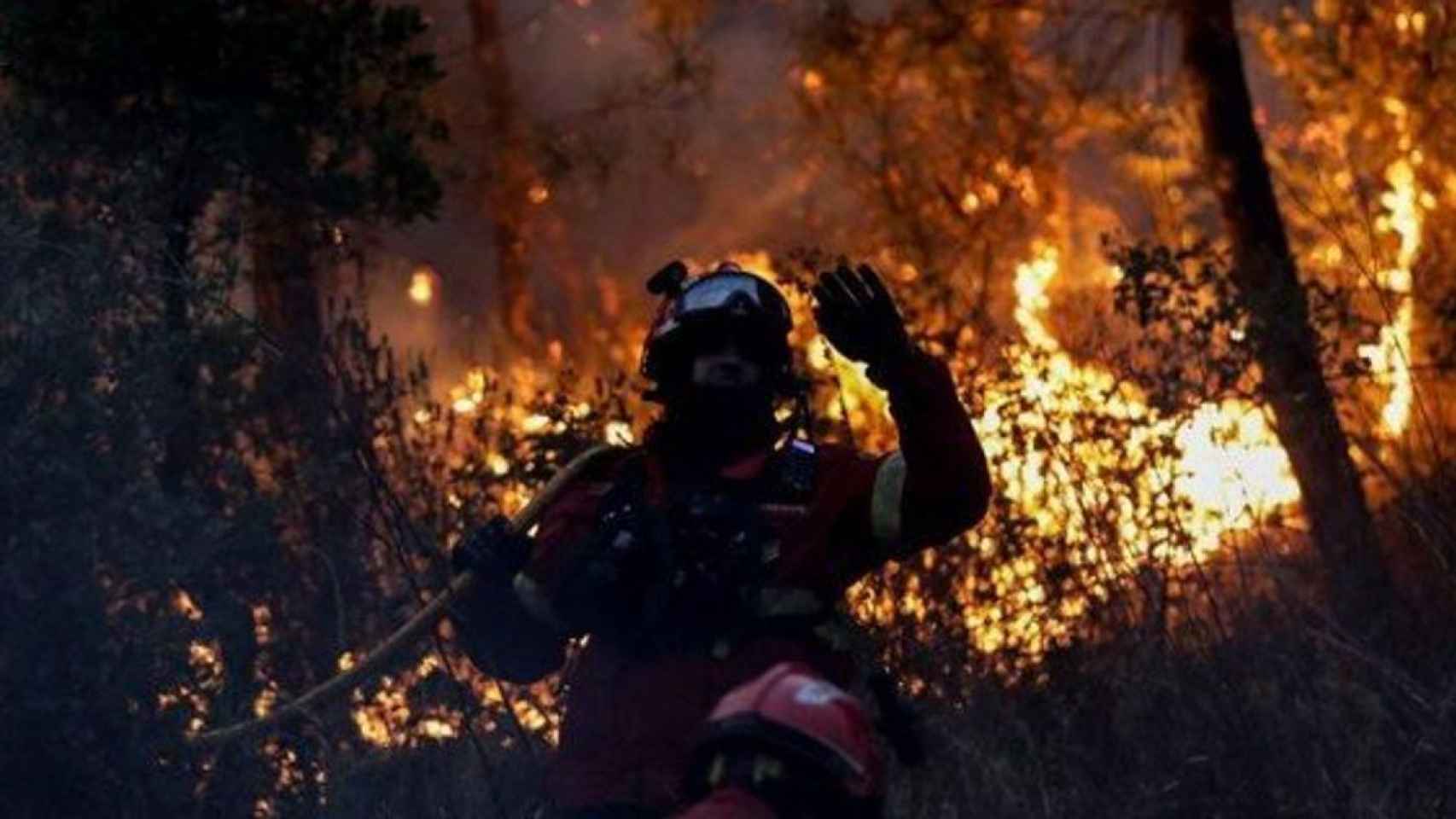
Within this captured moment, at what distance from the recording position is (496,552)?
5801 millimetres

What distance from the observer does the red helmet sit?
4.03 meters

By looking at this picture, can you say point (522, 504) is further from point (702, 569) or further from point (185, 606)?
point (702, 569)

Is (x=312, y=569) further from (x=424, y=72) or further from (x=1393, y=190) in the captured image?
(x=1393, y=190)

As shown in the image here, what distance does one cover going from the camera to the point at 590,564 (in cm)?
549

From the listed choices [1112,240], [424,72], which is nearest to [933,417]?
[1112,240]

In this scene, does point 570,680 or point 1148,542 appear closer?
point 570,680

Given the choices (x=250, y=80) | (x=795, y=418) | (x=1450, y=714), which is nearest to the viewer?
(x=795, y=418)

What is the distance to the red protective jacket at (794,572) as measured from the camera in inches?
207

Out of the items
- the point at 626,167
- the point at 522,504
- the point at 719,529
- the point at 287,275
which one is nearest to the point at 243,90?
the point at 287,275

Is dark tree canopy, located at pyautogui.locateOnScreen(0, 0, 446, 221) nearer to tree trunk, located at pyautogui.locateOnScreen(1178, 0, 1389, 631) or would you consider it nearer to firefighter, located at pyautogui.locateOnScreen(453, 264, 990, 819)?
tree trunk, located at pyautogui.locateOnScreen(1178, 0, 1389, 631)

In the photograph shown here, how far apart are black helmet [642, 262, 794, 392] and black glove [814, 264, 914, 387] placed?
412 mm

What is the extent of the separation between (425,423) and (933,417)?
510cm

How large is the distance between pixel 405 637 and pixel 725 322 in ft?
3.86

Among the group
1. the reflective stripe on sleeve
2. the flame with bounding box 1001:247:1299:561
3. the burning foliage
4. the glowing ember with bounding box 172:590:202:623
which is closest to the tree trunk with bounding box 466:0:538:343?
the burning foliage
